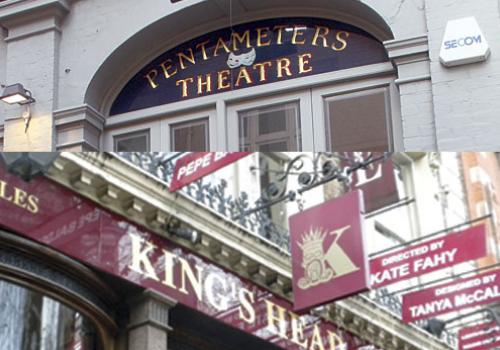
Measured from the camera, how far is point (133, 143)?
12.1m

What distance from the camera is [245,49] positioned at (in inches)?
468

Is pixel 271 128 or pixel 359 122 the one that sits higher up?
pixel 271 128

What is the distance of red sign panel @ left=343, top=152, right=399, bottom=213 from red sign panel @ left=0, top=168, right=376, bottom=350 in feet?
2.10

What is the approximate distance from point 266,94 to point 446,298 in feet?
23.2

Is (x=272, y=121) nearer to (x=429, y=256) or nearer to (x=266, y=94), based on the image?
(x=266, y=94)

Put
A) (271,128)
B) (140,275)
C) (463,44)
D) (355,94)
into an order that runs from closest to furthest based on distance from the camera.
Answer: (140,275)
(463,44)
(355,94)
(271,128)

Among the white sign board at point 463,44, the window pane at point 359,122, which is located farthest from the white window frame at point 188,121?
the white sign board at point 463,44

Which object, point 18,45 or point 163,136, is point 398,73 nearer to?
point 163,136

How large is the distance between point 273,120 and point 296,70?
0.63 metres

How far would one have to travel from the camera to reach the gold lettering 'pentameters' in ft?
37.7

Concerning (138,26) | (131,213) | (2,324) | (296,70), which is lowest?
(2,324)

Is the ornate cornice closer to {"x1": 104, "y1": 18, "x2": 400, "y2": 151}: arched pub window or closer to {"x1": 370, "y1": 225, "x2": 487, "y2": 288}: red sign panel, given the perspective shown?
{"x1": 370, "y1": 225, "x2": 487, "y2": 288}: red sign panel

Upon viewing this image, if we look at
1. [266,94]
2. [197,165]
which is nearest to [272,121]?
[266,94]

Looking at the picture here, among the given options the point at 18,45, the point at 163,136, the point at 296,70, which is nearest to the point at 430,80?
Answer: the point at 296,70
